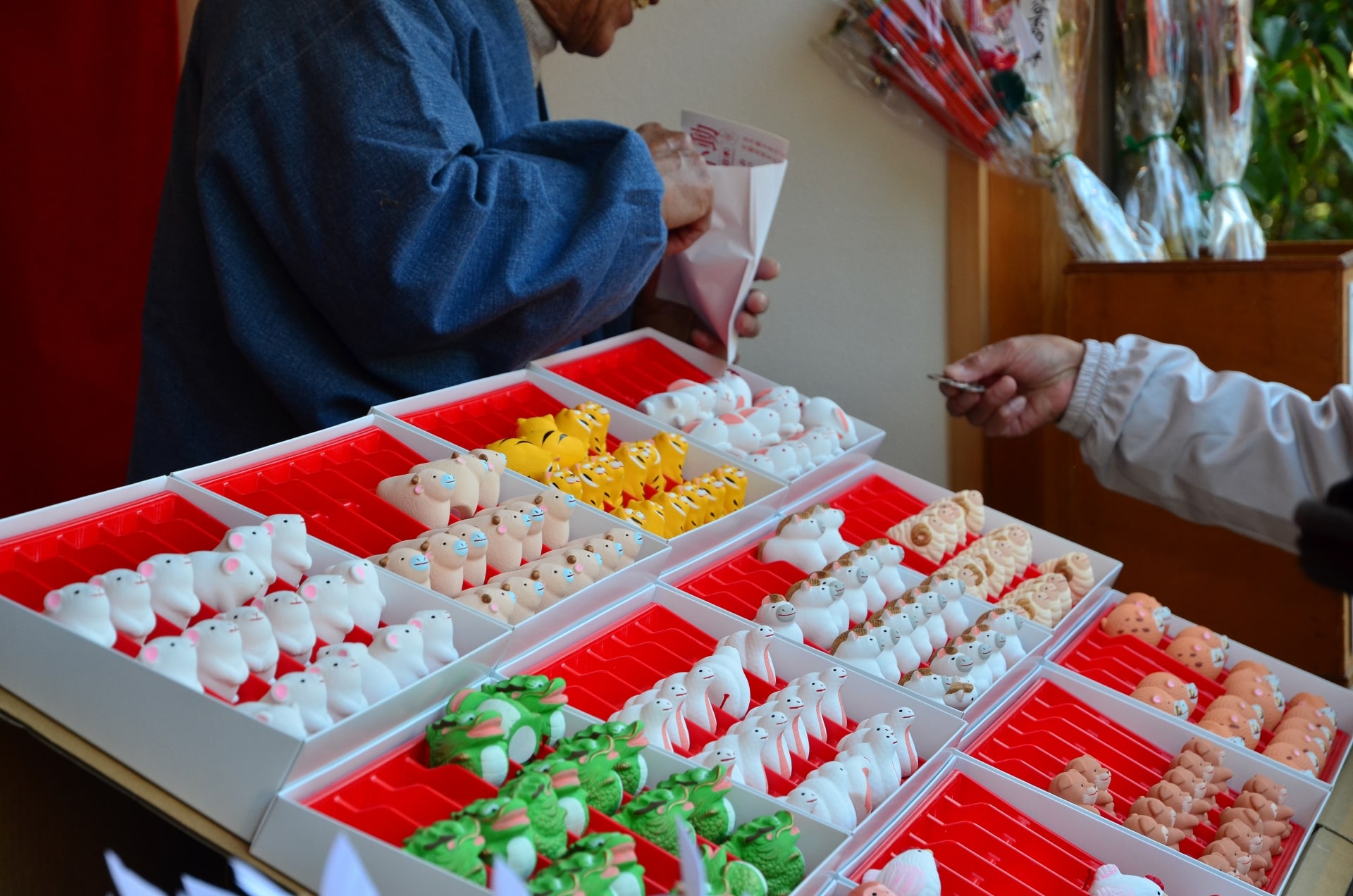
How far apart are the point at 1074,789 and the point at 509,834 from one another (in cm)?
60

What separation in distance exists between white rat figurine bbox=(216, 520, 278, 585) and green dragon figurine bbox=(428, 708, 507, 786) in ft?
0.73

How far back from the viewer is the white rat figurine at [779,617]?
1.20m

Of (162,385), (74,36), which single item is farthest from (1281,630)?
(74,36)

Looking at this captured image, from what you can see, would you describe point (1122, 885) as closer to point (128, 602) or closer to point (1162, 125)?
point (128, 602)

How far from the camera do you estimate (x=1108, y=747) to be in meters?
1.24

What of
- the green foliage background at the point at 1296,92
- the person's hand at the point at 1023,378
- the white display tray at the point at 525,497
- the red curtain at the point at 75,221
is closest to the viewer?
the white display tray at the point at 525,497

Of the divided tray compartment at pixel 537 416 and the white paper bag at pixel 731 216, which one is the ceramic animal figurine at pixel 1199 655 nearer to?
the divided tray compartment at pixel 537 416

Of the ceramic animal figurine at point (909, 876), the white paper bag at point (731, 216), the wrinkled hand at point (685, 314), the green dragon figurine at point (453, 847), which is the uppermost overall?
the white paper bag at point (731, 216)

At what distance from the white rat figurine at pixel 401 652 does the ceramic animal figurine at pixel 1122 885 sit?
59cm

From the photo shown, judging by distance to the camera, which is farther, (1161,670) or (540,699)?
(1161,670)

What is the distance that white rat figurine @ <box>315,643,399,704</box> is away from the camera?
0.87 metres

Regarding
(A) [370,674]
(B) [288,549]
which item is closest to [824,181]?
(B) [288,549]

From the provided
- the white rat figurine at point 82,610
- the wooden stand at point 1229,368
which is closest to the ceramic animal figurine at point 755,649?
the white rat figurine at point 82,610

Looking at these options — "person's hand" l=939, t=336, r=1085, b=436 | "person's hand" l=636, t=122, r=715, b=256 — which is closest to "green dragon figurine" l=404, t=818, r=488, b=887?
"person's hand" l=636, t=122, r=715, b=256
